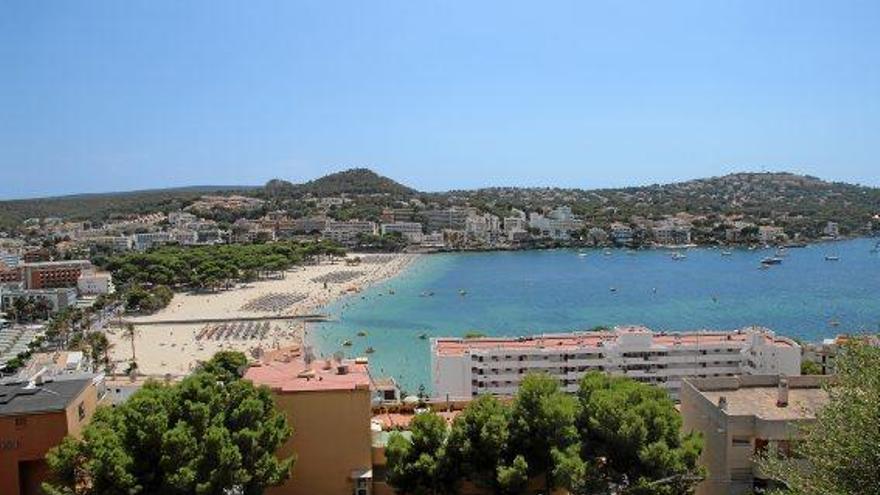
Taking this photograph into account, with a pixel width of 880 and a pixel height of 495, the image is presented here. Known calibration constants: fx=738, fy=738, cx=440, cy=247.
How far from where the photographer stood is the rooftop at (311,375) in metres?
9.83

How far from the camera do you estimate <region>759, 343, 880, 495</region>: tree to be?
6125mm

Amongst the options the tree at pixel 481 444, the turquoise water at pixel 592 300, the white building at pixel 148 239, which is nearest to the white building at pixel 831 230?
the turquoise water at pixel 592 300

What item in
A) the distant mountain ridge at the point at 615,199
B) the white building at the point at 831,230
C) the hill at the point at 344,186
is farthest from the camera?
the hill at the point at 344,186

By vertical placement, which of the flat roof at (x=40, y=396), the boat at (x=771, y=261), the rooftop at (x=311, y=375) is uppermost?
the rooftop at (x=311, y=375)

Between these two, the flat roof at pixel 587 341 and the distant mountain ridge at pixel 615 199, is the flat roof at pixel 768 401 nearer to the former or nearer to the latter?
the flat roof at pixel 587 341

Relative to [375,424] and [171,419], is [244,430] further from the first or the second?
[375,424]

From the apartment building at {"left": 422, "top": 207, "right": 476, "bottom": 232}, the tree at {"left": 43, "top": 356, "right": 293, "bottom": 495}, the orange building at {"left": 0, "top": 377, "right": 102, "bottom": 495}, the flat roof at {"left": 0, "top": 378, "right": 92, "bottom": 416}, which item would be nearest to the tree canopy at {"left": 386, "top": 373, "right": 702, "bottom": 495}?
the tree at {"left": 43, "top": 356, "right": 293, "bottom": 495}

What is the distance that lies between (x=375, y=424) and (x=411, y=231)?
9377 cm

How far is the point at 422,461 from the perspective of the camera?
9.10 meters

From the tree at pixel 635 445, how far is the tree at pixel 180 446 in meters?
3.83

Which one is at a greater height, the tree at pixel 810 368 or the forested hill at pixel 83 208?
the forested hill at pixel 83 208

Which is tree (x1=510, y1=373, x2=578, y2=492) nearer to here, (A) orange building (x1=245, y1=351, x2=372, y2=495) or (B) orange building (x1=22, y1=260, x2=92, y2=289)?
(A) orange building (x1=245, y1=351, x2=372, y2=495)

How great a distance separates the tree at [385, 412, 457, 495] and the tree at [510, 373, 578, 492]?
0.90m

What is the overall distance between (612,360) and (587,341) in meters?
1.23
